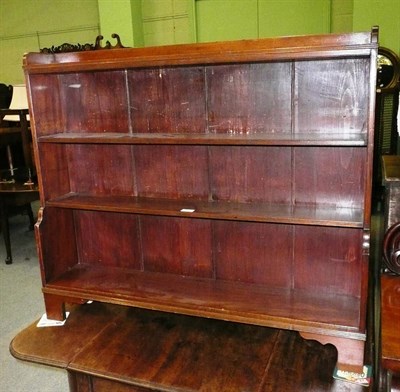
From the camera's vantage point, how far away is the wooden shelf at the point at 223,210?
148cm

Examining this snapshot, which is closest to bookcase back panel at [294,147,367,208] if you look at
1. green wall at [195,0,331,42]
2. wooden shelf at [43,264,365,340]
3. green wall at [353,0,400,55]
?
wooden shelf at [43,264,365,340]

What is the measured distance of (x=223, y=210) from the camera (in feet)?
5.35

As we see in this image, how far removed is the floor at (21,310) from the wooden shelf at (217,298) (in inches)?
27.6

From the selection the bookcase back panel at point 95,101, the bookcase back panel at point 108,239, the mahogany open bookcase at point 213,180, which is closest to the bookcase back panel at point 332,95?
the mahogany open bookcase at point 213,180

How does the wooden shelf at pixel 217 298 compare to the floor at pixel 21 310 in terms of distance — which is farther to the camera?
the floor at pixel 21 310

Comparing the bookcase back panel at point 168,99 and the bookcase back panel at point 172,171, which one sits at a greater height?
the bookcase back panel at point 168,99

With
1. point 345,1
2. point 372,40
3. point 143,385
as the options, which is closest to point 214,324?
point 143,385

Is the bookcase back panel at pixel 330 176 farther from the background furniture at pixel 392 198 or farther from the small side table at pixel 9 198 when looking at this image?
the small side table at pixel 9 198

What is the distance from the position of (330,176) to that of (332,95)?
294mm

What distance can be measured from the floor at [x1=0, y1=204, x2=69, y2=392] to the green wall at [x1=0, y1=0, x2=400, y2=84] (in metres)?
2.98

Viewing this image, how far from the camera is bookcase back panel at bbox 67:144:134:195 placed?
192 centimetres

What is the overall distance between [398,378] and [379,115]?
11.5 feet

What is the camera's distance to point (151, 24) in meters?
5.89

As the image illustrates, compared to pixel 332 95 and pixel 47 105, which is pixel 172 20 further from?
pixel 332 95
